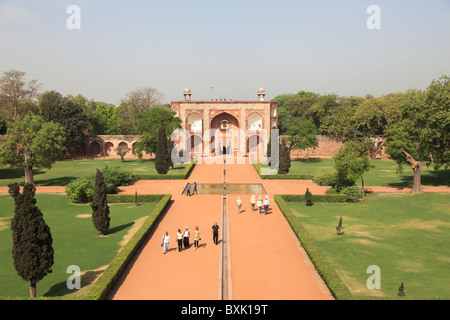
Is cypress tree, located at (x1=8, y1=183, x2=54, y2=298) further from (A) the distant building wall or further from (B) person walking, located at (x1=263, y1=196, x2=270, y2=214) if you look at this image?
(A) the distant building wall

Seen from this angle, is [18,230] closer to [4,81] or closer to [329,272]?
[329,272]

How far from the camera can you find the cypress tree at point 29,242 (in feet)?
39.9

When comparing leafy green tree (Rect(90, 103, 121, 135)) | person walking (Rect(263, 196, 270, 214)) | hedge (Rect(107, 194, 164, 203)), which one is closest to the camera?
person walking (Rect(263, 196, 270, 214))

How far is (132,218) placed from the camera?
22609mm

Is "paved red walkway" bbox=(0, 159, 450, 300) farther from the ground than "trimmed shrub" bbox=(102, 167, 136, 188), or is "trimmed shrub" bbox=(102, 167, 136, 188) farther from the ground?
"trimmed shrub" bbox=(102, 167, 136, 188)

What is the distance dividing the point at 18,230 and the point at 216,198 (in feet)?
53.8

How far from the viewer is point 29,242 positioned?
1234cm

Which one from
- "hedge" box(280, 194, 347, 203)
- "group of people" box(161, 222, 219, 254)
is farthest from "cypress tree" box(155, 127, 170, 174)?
"group of people" box(161, 222, 219, 254)

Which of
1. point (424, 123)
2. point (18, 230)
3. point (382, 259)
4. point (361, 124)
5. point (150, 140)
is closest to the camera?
point (18, 230)

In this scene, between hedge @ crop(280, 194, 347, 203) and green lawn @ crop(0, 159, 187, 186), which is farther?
green lawn @ crop(0, 159, 187, 186)

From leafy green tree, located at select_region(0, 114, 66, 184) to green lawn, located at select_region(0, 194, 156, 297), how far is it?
199 inches

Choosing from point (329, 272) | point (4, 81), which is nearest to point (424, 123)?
point (329, 272)

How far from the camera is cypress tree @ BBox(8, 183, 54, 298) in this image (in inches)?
479

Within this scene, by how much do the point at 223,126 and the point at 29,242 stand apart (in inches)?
1763
